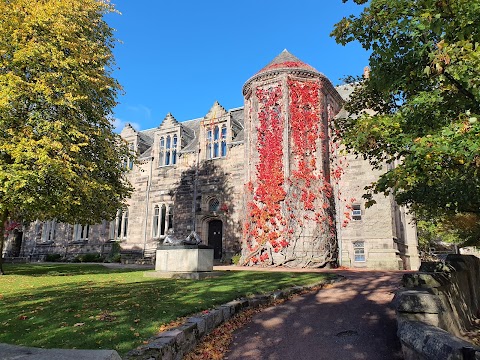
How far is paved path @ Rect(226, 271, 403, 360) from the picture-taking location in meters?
5.97

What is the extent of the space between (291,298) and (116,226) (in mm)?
23882

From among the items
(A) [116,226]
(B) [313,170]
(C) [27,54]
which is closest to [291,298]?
(B) [313,170]

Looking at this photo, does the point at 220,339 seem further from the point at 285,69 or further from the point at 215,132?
the point at 215,132

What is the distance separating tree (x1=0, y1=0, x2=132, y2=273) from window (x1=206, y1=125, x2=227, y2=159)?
10932mm

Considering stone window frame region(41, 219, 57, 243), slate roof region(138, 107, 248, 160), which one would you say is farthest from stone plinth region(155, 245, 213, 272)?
stone window frame region(41, 219, 57, 243)

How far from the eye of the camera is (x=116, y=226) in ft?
99.6

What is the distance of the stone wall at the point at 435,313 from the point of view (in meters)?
3.59

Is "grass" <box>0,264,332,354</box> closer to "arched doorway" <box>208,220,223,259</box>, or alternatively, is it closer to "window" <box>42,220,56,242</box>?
"arched doorway" <box>208,220,223,259</box>

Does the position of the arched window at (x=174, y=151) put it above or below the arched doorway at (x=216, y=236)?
above

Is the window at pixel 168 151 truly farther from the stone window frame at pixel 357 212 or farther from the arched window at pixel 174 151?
the stone window frame at pixel 357 212

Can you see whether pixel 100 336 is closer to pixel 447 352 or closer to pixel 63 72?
pixel 447 352

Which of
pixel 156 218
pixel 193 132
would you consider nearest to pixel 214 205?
pixel 156 218

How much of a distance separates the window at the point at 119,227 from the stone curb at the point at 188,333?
920 inches

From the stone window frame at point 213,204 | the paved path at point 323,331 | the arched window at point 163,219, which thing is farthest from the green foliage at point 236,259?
the paved path at point 323,331
